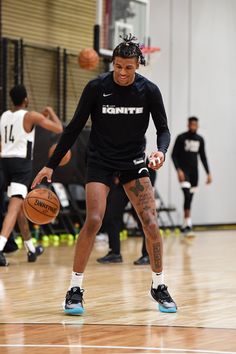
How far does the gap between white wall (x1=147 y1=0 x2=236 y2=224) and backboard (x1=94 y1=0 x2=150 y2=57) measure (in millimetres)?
2424

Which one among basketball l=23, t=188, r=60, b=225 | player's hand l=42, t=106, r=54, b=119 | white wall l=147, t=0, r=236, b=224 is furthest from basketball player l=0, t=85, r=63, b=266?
white wall l=147, t=0, r=236, b=224

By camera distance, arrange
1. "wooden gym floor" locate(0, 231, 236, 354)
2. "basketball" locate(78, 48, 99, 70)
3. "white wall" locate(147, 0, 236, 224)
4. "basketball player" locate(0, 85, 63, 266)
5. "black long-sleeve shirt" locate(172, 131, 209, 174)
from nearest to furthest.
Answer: "wooden gym floor" locate(0, 231, 236, 354), "basketball player" locate(0, 85, 63, 266), "basketball" locate(78, 48, 99, 70), "black long-sleeve shirt" locate(172, 131, 209, 174), "white wall" locate(147, 0, 236, 224)

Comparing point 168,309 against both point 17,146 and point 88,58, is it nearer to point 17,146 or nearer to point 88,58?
point 17,146

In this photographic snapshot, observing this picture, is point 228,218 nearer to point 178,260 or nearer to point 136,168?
point 178,260

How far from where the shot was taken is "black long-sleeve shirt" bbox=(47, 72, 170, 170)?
5.86 metres

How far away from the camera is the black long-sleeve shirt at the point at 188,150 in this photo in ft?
50.9

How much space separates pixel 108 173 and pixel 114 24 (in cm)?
874

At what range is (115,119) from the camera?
19.3 ft

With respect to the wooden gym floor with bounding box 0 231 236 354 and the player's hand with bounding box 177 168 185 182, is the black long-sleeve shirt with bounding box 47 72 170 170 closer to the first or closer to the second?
the wooden gym floor with bounding box 0 231 236 354

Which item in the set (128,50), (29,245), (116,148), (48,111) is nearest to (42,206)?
(116,148)

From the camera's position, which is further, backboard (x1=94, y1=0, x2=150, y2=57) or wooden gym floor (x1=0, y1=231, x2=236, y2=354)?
backboard (x1=94, y1=0, x2=150, y2=57)

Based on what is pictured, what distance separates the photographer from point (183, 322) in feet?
18.1

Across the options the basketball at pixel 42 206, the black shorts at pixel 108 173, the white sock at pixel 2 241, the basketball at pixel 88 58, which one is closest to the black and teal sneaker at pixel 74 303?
the basketball at pixel 42 206

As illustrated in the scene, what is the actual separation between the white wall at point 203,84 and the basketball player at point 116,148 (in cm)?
1111
